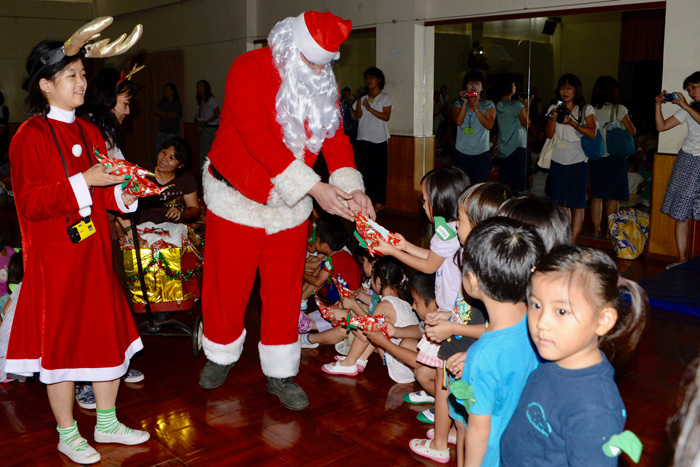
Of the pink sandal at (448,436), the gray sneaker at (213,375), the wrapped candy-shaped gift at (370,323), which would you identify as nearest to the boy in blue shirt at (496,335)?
the pink sandal at (448,436)

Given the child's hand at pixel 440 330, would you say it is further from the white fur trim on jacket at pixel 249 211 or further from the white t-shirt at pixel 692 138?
the white t-shirt at pixel 692 138

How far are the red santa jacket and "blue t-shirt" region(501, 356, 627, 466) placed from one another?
1.31 meters

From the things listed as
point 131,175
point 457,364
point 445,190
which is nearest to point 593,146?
point 445,190

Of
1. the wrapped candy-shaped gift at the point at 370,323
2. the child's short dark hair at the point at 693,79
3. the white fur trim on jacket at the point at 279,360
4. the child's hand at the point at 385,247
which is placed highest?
the child's short dark hair at the point at 693,79

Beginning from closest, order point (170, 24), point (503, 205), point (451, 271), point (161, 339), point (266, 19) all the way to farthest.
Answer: point (503, 205)
point (451, 271)
point (161, 339)
point (266, 19)
point (170, 24)

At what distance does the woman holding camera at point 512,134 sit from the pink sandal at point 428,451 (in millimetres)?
4741

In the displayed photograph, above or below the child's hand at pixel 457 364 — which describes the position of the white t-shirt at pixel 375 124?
above

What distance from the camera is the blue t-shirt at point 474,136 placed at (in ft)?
23.3

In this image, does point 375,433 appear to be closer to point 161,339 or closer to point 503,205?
point 503,205

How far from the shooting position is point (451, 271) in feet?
8.16

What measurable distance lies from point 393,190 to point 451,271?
18.8ft

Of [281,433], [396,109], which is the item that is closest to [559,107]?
[396,109]

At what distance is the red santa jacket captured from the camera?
8.36 ft

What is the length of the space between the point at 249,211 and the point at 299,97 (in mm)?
530
